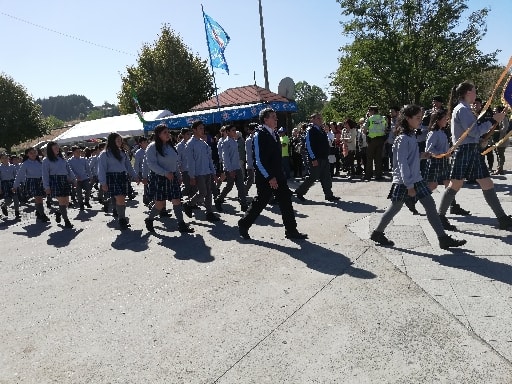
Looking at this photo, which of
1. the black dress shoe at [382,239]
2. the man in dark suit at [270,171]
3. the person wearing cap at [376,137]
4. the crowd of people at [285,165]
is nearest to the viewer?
the crowd of people at [285,165]

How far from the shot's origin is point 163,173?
7184 millimetres

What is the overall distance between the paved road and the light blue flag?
7459mm

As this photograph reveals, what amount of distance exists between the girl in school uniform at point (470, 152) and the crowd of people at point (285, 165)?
0.01 meters

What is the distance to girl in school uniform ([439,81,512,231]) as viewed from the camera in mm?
5352

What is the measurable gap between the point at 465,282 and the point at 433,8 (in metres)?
26.8

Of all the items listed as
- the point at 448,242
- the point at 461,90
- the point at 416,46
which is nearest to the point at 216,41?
the point at 461,90

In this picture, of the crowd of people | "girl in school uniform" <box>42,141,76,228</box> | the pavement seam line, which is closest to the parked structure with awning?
the crowd of people

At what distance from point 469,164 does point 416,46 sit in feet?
75.8

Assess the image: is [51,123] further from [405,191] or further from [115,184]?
[405,191]

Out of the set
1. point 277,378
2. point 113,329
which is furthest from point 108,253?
point 277,378

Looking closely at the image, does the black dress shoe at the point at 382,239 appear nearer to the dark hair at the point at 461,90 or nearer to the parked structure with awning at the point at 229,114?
the dark hair at the point at 461,90

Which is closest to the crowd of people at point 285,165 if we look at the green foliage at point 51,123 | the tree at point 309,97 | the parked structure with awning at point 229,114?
the parked structure with awning at point 229,114

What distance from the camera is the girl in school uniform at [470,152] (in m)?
5.35

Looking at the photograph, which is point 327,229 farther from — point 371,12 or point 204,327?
point 371,12
